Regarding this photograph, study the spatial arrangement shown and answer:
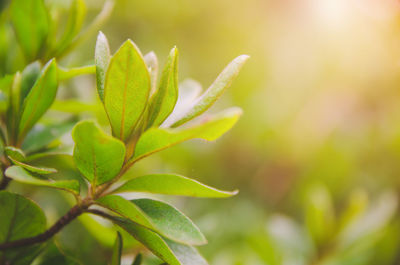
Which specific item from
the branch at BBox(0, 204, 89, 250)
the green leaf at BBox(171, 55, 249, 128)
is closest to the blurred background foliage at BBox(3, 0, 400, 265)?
the branch at BBox(0, 204, 89, 250)

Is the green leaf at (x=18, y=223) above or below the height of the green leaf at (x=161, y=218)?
below

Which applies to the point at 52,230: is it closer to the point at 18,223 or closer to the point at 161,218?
the point at 18,223

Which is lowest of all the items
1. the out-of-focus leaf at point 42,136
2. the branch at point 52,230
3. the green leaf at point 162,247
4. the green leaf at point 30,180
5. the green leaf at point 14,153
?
the branch at point 52,230

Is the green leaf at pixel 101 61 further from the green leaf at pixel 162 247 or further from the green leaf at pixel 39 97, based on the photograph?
the green leaf at pixel 162 247

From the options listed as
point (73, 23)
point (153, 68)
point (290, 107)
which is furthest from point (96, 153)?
point (290, 107)

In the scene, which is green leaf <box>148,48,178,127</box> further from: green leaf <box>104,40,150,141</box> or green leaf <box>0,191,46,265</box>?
green leaf <box>0,191,46,265</box>

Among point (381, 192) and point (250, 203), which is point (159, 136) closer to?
point (250, 203)

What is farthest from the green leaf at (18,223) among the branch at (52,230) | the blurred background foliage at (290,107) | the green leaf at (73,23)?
the blurred background foliage at (290,107)
